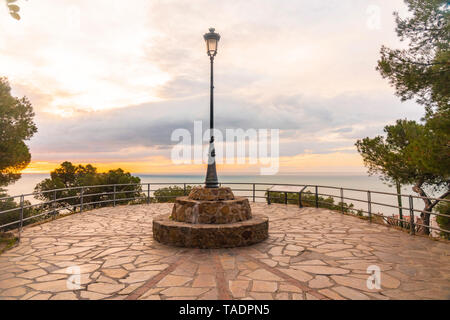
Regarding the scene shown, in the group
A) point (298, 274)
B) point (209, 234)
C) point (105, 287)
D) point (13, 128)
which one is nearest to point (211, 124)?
point (209, 234)

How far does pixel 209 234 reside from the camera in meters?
5.40

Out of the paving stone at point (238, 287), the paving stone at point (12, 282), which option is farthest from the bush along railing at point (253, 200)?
the paving stone at point (238, 287)

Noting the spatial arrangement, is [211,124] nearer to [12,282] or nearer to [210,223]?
[210,223]

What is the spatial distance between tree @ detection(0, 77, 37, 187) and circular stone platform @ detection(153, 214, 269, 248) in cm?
966

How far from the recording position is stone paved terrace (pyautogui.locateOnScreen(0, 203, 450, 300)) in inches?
131

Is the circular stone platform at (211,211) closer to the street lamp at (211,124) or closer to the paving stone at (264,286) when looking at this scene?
the street lamp at (211,124)

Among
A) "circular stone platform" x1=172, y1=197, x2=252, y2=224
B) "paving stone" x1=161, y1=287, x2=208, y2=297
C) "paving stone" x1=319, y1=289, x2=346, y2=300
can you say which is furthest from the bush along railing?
"paving stone" x1=161, y1=287, x2=208, y2=297

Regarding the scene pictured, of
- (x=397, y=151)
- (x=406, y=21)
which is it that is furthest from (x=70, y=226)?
(x=397, y=151)

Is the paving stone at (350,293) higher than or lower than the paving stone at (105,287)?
higher

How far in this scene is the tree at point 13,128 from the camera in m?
11.0

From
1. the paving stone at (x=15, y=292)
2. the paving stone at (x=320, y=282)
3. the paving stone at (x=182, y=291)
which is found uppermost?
the paving stone at (x=320, y=282)

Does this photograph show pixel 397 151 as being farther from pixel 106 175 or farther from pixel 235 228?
pixel 106 175

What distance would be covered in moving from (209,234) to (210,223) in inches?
17.0
